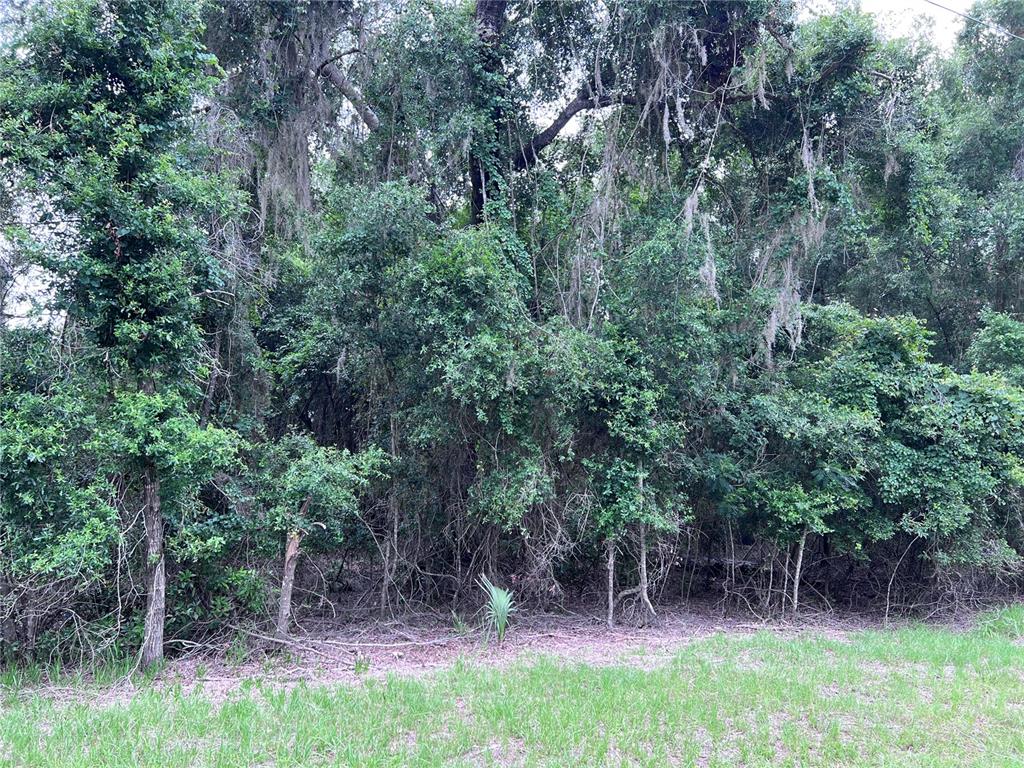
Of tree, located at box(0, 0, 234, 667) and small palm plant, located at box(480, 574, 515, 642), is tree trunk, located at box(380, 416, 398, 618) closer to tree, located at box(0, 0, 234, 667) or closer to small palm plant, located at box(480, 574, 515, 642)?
small palm plant, located at box(480, 574, 515, 642)

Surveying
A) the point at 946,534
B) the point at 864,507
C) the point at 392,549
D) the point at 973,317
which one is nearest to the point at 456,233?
the point at 392,549

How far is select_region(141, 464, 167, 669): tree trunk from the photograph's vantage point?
255 inches

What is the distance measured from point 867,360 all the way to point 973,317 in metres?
5.83

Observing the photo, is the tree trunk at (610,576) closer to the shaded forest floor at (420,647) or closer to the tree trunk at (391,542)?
the shaded forest floor at (420,647)

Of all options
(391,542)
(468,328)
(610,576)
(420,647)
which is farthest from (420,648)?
(468,328)

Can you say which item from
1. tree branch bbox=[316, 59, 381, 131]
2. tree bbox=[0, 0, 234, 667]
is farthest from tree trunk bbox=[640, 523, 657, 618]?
tree branch bbox=[316, 59, 381, 131]

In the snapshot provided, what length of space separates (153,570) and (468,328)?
4312 millimetres

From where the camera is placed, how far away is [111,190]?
244 inches

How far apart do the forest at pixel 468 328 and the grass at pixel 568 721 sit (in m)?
1.76

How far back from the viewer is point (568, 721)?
16.1 ft

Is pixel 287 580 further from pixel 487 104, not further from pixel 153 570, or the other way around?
pixel 487 104

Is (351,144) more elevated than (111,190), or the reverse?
(351,144)

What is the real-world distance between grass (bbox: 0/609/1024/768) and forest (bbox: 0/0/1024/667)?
176cm

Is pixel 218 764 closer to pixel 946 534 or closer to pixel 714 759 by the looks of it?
pixel 714 759
